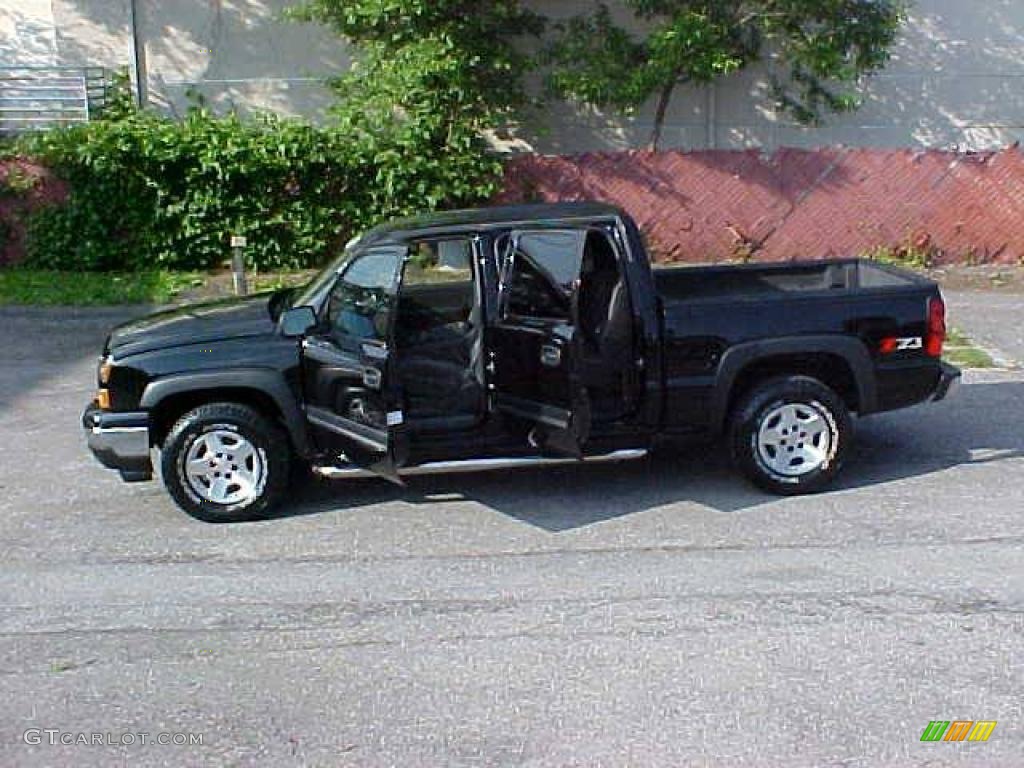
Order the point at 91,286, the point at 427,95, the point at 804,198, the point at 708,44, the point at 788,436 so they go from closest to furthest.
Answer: the point at 788,436 < the point at 91,286 < the point at 427,95 < the point at 708,44 < the point at 804,198

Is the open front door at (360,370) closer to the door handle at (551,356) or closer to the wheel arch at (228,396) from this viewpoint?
the wheel arch at (228,396)

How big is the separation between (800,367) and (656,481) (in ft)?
3.60

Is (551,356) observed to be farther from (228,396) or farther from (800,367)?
(228,396)

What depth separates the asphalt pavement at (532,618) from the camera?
151 inches

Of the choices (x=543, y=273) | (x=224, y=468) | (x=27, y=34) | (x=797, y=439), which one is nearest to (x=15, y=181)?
(x=27, y=34)

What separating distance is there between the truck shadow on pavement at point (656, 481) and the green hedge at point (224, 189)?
25.8 feet

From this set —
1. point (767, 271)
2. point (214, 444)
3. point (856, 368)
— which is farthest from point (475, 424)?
point (767, 271)

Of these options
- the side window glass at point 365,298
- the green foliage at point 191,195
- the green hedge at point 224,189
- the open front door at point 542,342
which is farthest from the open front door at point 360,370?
the green foliage at point 191,195

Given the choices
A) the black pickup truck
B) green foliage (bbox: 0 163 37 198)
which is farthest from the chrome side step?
green foliage (bbox: 0 163 37 198)

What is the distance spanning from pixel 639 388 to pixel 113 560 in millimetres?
2973

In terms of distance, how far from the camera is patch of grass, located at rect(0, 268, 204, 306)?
12898 mm

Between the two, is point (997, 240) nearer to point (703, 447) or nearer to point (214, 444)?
point (703, 447)

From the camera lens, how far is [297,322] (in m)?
5.93

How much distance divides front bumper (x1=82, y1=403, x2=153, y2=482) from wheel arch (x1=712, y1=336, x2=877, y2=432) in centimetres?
320
